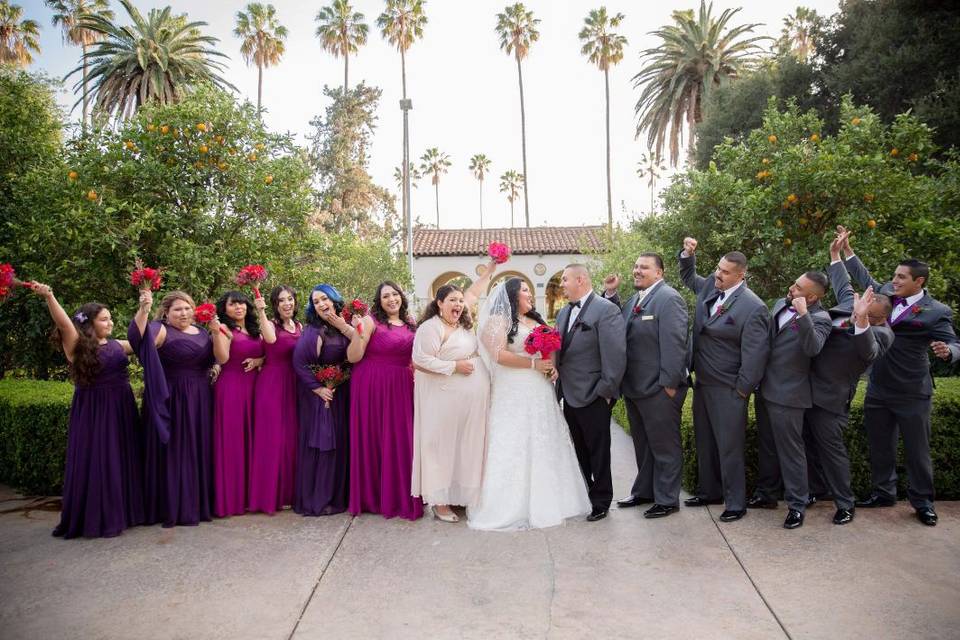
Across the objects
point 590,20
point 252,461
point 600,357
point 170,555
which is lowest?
point 170,555

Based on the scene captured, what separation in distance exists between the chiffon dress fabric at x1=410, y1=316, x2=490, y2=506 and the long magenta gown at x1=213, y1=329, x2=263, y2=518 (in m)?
Result: 1.71

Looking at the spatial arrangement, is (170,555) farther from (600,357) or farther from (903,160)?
(903,160)

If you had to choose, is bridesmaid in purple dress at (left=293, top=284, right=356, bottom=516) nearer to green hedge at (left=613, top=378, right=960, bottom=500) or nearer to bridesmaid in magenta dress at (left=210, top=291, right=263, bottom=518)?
bridesmaid in magenta dress at (left=210, top=291, right=263, bottom=518)

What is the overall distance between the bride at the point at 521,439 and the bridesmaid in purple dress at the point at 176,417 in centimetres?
259

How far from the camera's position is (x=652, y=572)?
185 inches

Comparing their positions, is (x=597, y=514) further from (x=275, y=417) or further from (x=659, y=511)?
(x=275, y=417)

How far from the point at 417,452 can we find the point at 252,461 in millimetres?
1655

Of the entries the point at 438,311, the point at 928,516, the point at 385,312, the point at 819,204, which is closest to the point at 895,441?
the point at 928,516

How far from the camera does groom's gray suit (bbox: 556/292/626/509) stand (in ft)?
Answer: 19.2

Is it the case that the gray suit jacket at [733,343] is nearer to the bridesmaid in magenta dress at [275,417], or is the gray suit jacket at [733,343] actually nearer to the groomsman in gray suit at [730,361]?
the groomsman in gray suit at [730,361]

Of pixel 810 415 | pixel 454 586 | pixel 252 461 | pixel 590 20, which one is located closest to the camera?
pixel 454 586

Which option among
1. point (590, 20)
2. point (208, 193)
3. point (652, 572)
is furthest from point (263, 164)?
point (590, 20)

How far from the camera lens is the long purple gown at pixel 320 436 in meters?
6.25

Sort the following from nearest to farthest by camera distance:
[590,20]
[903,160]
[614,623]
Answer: [614,623] → [903,160] → [590,20]
